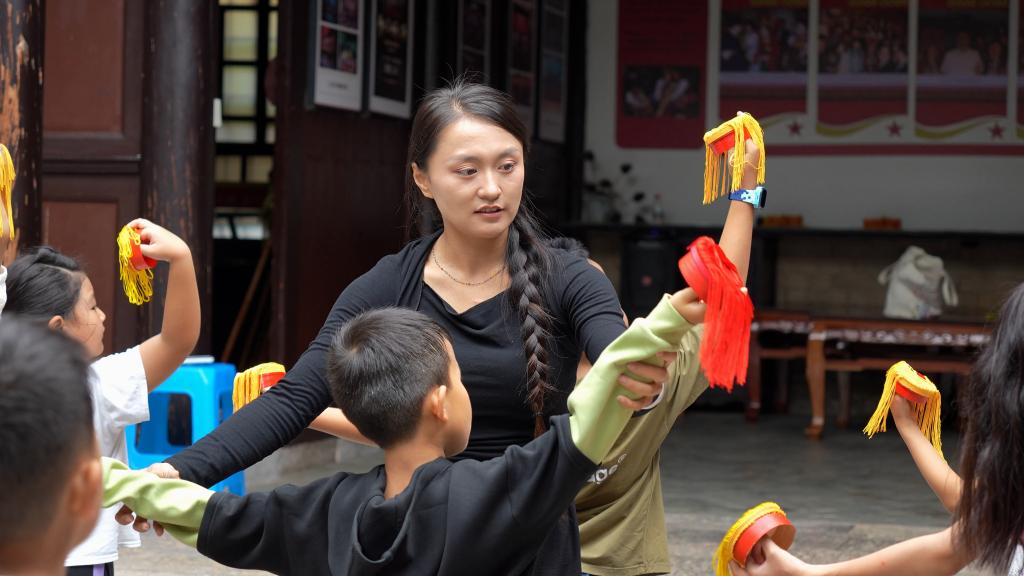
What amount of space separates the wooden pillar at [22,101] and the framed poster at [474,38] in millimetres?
3724

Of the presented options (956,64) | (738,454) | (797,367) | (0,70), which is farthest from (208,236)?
(956,64)

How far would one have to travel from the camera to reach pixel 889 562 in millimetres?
2041

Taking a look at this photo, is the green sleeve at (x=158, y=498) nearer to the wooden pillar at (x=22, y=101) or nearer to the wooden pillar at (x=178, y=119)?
the wooden pillar at (x=22, y=101)

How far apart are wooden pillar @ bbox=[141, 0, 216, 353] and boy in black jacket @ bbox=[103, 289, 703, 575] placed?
3.59 meters

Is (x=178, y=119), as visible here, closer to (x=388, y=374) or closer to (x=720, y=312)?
(x=388, y=374)

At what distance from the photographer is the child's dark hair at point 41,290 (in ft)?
9.07

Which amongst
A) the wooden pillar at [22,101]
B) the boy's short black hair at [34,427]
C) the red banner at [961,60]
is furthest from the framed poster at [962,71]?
the boy's short black hair at [34,427]

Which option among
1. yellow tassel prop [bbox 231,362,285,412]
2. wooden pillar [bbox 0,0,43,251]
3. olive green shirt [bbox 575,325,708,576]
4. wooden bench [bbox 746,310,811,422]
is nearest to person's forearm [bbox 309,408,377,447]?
yellow tassel prop [bbox 231,362,285,412]

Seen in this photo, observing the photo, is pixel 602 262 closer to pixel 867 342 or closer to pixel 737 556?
pixel 867 342

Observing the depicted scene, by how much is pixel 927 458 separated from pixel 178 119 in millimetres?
4062

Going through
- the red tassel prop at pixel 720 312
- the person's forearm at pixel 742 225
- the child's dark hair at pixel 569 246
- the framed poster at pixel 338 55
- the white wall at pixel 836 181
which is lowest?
the red tassel prop at pixel 720 312

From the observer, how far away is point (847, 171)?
10.4 metres

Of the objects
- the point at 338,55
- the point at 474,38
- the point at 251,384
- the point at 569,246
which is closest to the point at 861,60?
the point at 474,38

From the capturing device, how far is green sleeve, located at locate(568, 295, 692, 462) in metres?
1.76
